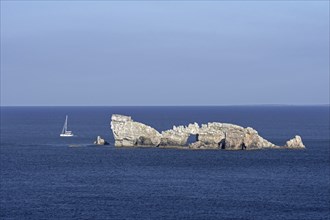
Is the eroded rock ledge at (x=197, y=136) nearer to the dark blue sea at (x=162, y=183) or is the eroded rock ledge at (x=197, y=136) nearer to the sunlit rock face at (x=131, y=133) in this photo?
the sunlit rock face at (x=131, y=133)

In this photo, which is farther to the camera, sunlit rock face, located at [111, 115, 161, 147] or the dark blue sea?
sunlit rock face, located at [111, 115, 161, 147]

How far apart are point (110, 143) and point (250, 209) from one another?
291 feet

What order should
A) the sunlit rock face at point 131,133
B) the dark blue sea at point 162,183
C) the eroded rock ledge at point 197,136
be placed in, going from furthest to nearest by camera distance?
the sunlit rock face at point 131,133 < the eroded rock ledge at point 197,136 < the dark blue sea at point 162,183

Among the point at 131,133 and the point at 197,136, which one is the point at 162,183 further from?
the point at 131,133

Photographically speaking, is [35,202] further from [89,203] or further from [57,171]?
[57,171]

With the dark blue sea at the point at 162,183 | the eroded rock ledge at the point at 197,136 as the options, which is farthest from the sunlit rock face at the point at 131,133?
the dark blue sea at the point at 162,183

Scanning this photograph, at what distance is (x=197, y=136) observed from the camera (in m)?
156

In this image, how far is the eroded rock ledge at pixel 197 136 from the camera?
5945 inches

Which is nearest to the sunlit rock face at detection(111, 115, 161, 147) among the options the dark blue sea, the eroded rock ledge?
the eroded rock ledge

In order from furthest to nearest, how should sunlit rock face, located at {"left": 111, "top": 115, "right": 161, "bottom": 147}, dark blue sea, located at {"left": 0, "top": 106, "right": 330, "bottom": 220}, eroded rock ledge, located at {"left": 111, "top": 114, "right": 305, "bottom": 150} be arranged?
sunlit rock face, located at {"left": 111, "top": 115, "right": 161, "bottom": 147} < eroded rock ledge, located at {"left": 111, "top": 114, "right": 305, "bottom": 150} < dark blue sea, located at {"left": 0, "top": 106, "right": 330, "bottom": 220}

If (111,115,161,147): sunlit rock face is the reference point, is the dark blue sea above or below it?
below

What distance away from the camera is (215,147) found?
154 metres

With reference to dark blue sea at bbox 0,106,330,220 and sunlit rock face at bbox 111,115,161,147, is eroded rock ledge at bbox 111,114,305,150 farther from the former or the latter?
dark blue sea at bbox 0,106,330,220

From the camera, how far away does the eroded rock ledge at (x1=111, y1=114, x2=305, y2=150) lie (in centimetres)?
15100
